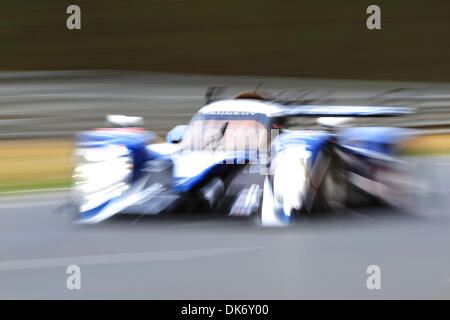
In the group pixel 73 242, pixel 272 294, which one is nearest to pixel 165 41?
pixel 73 242

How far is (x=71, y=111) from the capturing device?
34.9ft

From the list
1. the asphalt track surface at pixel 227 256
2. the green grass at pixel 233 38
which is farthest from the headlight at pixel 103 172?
the green grass at pixel 233 38

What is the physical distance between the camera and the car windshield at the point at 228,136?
558 cm

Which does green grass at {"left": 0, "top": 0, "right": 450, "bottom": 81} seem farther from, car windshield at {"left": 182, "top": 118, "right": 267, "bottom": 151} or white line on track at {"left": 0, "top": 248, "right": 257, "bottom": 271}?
white line on track at {"left": 0, "top": 248, "right": 257, "bottom": 271}

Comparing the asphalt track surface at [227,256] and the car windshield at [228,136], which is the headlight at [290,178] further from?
the car windshield at [228,136]

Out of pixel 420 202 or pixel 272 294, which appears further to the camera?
pixel 420 202

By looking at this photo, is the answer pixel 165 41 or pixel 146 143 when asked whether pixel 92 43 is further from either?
pixel 146 143

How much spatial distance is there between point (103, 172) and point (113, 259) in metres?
1.20

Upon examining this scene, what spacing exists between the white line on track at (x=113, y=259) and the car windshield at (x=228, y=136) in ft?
4.40

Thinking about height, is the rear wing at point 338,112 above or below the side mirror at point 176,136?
above

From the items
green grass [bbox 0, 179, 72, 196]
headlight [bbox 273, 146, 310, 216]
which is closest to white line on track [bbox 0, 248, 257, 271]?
headlight [bbox 273, 146, 310, 216]

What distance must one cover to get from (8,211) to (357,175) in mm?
2916

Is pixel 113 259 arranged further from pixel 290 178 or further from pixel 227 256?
pixel 290 178

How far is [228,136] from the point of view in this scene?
563 centimetres
